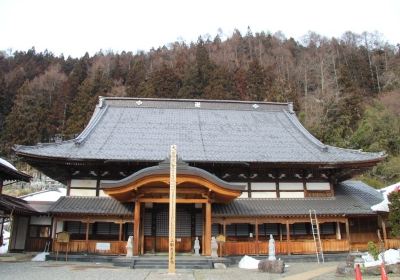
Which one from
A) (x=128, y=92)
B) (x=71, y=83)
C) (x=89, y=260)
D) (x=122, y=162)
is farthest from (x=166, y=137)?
(x=71, y=83)

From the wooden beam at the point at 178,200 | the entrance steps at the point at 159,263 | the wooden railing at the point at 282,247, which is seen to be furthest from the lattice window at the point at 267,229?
the entrance steps at the point at 159,263

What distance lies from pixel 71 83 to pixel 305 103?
3267 cm

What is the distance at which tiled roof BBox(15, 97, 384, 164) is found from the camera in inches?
682

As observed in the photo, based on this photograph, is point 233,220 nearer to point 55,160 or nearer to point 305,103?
point 55,160

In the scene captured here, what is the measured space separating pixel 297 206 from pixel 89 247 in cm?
990

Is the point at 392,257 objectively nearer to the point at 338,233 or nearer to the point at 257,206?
the point at 338,233

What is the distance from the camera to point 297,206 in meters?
17.1

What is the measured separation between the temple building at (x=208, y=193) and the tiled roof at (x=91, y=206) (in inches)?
1.8

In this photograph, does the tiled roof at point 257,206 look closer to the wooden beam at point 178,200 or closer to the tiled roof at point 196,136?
the wooden beam at point 178,200

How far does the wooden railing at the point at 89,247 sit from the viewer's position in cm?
1577

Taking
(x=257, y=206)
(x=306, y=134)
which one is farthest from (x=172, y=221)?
(x=306, y=134)

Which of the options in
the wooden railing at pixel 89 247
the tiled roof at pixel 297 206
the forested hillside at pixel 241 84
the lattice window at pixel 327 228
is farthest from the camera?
the forested hillside at pixel 241 84

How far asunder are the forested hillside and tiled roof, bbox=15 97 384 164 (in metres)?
14.2

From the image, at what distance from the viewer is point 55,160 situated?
632 inches
